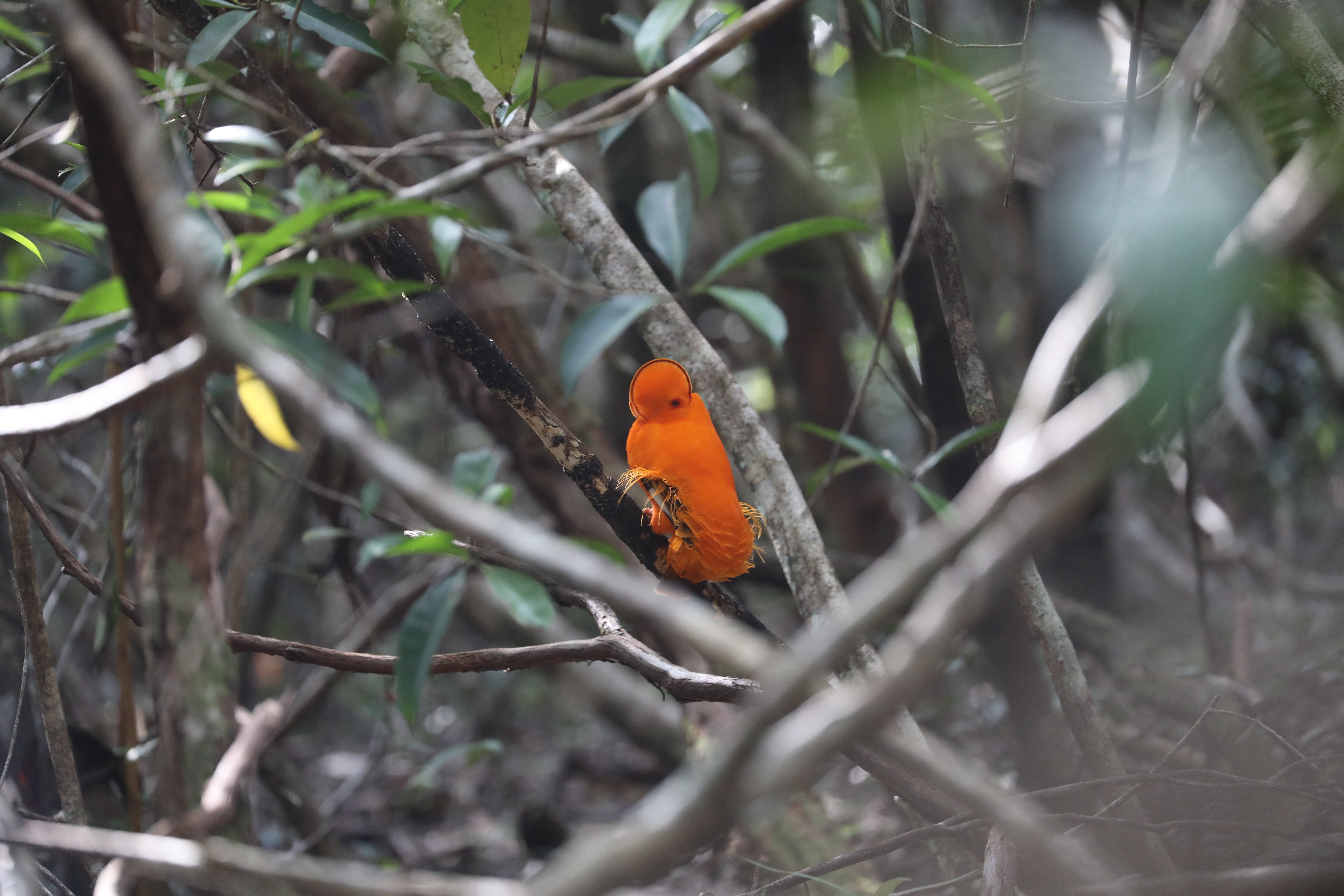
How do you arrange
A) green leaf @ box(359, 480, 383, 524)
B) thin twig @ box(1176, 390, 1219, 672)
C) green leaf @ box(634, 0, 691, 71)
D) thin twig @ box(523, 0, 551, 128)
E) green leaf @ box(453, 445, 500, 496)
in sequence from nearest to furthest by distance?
thin twig @ box(523, 0, 551, 128) < green leaf @ box(634, 0, 691, 71) < thin twig @ box(1176, 390, 1219, 672) < green leaf @ box(453, 445, 500, 496) < green leaf @ box(359, 480, 383, 524)

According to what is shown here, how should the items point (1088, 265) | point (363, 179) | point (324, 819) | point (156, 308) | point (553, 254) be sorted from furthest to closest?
point (553, 254) → point (1088, 265) → point (324, 819) → point (363, 179) → point (156, 308)

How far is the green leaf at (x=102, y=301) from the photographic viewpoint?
84 cm

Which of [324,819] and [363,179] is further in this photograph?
[324,819]

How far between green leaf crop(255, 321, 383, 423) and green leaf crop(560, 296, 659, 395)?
0.39m

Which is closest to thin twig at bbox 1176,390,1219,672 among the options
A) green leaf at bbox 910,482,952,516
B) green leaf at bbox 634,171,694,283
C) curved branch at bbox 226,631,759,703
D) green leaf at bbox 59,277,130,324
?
green leaf at bbox 910,482,952,516

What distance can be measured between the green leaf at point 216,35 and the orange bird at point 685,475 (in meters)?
0.84

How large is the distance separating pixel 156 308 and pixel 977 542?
0.76 m

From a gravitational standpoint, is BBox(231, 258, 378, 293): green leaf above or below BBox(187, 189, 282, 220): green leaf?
below

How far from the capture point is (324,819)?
7.91 feet

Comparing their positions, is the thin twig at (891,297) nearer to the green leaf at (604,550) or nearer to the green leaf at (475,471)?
the green leaf at (604,550)

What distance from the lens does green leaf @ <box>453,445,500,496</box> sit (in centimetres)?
186

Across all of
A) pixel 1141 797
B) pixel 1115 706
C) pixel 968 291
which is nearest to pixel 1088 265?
pixel 968 291

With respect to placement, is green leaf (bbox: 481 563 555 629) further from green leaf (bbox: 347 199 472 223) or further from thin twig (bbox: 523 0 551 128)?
thin twig (bbox: 523 0 551 128)

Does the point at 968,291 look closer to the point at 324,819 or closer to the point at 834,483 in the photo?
the point at 834,483
